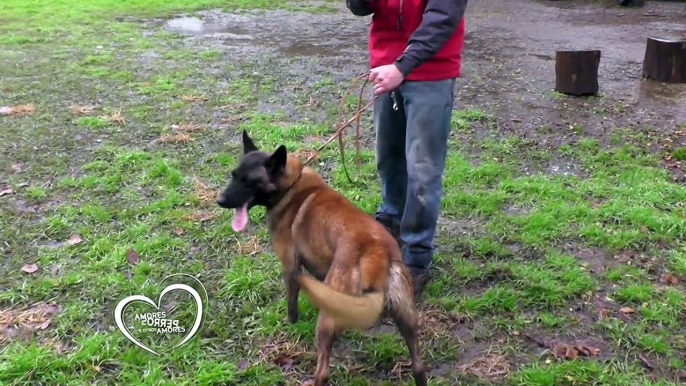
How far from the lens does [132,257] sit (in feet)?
13.3

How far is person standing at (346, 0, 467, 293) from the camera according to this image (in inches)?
124

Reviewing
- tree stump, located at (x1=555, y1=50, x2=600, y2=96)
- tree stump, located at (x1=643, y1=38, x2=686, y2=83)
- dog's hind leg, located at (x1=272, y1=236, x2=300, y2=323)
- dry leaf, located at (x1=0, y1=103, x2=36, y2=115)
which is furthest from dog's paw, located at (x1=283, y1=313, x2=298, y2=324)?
tree stump, located at (x1=643, y1=38, x2=686, y2=83)

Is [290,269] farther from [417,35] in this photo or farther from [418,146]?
[417,35]

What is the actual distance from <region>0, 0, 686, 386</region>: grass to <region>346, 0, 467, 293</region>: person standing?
46 centimetres

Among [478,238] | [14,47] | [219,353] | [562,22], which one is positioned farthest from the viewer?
[562,22]

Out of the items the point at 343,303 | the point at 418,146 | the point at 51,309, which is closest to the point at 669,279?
the point at 418,146

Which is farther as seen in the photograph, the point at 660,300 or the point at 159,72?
the point at 159,72

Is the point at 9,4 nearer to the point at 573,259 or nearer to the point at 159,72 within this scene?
the point at 159,72

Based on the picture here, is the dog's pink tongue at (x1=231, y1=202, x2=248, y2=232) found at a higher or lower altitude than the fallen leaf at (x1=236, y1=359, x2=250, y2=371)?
higher

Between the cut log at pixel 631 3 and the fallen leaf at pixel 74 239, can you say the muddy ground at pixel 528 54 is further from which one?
the fallen leaf at pixel 74 239

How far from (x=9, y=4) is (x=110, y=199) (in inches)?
508

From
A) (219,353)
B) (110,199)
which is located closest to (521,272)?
(219,353)

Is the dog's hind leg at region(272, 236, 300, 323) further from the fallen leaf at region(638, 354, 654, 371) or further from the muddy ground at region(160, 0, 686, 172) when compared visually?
the muddy ground at region(160, 0, 686, 172)

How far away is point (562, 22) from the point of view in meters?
13.4
